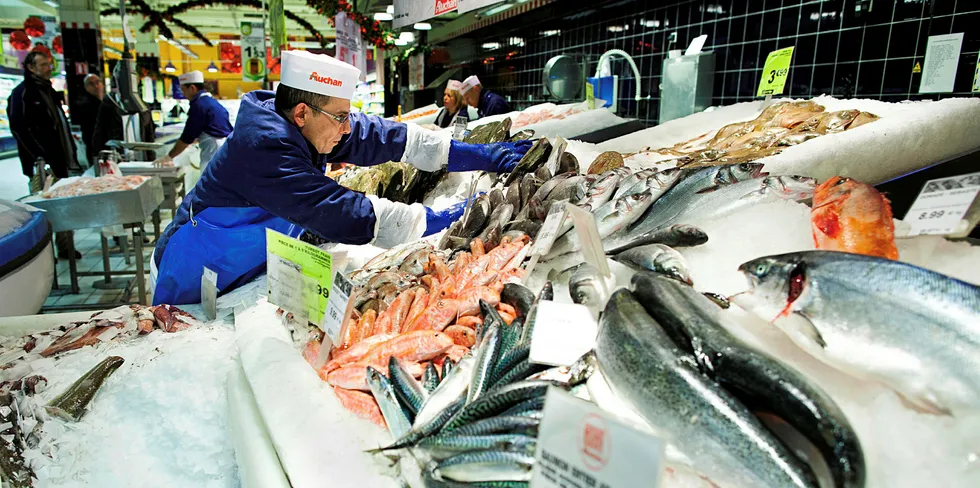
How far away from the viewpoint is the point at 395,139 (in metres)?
3.38

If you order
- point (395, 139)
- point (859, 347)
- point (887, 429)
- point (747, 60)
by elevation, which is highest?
point (747, 60)

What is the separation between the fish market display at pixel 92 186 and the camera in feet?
15.5

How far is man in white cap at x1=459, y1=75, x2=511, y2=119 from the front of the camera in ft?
24.3

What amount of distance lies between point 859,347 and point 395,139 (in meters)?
2.82

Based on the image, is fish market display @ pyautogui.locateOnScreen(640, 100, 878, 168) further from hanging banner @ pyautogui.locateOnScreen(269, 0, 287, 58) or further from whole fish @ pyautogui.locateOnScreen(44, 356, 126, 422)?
hanging banner @ pyautogui.locateOnScreen(269, 0, 287, 58)

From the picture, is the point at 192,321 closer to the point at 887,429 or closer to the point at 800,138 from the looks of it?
the point at 887,429

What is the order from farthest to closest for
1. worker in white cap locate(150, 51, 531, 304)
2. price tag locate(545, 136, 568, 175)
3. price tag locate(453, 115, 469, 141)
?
price tag locate(453, 115, 469, 141)
price tag locate(545, 136, 568, 175)
worker in white cap locate(150, 51, 531, 304)

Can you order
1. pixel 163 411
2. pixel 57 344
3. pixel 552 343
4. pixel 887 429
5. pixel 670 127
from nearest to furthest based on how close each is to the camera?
pixel 887 429 → pixel 552 343 → pixel 163 411 → pixel 57 344 → pixel 670 127

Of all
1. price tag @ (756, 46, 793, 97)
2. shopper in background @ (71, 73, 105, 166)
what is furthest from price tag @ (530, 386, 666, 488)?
shopper in background @ (71, 73, 105, 166)

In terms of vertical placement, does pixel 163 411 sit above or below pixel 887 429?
below

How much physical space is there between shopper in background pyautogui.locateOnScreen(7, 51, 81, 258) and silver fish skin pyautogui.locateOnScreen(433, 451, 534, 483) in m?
8.14

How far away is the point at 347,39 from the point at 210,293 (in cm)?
705

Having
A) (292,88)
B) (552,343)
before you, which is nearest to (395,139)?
(292,88)

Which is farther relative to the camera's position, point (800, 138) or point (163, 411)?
point (800, 138)
